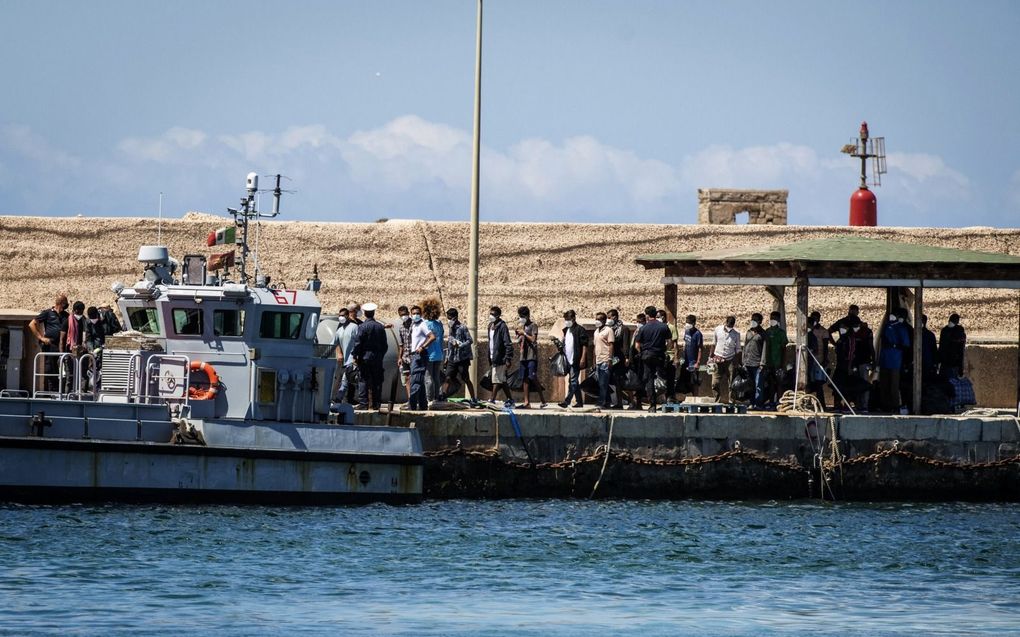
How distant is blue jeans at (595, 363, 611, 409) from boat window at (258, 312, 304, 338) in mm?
4691

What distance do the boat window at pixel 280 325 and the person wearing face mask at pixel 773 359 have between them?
6.71 meters

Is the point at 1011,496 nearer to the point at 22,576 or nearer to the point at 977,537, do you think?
the point at 977,537

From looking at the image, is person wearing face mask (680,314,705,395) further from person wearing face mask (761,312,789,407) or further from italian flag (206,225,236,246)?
italian flag (206,225,236,246)

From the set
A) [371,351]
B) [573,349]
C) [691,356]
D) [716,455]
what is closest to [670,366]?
[691,356]

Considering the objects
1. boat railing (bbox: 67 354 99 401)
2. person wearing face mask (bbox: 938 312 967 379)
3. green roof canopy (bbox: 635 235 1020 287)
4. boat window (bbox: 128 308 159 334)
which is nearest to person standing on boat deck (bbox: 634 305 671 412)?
green roof canopy (bbox: 635 235 1020 287)

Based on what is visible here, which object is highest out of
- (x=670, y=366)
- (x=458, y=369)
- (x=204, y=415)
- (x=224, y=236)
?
(x=224, y=236)

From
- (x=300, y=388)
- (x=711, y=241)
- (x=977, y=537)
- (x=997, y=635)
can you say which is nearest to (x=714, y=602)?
(x=997, y=635)

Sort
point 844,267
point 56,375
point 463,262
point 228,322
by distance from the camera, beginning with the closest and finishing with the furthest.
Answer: point 56,375 → point 228,322 → point 844,267 → point 463,262

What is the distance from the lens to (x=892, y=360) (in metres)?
26.8

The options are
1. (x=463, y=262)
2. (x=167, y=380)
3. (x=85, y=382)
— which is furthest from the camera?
(x=463, y=262)

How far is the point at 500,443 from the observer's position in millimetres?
25047

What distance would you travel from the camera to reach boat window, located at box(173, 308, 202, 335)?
23.5m

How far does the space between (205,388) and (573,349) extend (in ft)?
18.0

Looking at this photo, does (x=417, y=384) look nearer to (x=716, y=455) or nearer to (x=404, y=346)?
(x=404, y=346)
